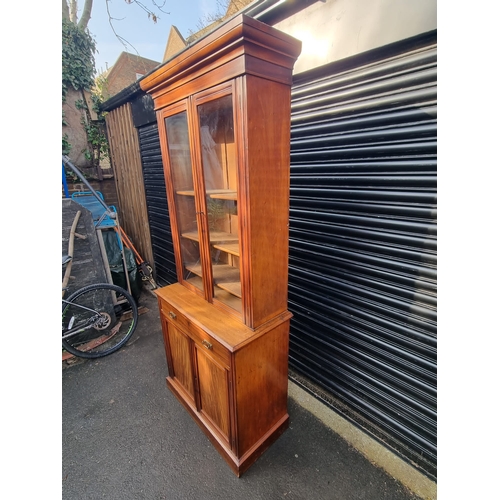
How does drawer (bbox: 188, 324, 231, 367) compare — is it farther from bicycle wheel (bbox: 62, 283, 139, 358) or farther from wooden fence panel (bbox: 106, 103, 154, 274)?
wooden fence panel (bbox: 106, 103, 154, 274)

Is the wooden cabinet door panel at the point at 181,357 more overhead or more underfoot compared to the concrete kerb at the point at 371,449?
more overhead

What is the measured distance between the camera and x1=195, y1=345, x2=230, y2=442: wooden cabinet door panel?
55.2 inches

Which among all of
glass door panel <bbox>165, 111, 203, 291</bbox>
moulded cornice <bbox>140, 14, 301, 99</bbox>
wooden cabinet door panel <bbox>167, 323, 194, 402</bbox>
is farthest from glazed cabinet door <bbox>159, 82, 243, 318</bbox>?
wooden cabinet door panel <bbox>167, 323, 194, 402</bbox>

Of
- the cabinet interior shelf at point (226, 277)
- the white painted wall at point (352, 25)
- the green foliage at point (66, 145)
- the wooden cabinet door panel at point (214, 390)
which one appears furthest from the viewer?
the green foliage at point (66, 145)

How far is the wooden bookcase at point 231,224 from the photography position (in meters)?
1.07

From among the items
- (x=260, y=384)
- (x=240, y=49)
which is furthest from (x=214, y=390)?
(x=240, y=49)

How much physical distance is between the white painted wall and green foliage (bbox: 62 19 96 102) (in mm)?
3937

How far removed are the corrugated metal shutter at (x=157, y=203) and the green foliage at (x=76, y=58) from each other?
1.78 meters

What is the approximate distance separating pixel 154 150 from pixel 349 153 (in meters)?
2.52

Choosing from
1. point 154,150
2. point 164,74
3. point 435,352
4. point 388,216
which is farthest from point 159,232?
point 435,352

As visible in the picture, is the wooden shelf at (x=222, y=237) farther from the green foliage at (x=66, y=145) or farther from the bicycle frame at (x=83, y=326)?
the green foliage at (x=66, y=145)

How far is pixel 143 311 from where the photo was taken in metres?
3.28

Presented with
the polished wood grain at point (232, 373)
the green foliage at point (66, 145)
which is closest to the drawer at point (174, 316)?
the polished wood grain at point (232, 373)

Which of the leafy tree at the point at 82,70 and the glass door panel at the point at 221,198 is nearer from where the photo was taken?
the glass door panel at the point at 221,198
